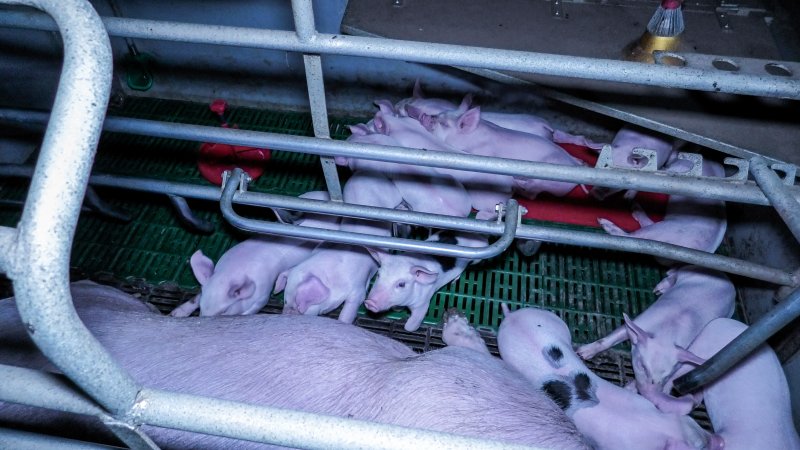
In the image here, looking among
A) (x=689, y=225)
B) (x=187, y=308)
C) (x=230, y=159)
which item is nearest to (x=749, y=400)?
(x=689, y=225)

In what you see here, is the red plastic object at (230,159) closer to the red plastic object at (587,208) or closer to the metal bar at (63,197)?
the red plastic object at (587,208)

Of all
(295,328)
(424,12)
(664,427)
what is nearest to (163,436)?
(295,328)

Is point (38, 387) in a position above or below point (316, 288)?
below

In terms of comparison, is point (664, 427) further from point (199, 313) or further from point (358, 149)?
point (199, 313)

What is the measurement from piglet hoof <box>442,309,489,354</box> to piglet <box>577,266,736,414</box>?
45 cm

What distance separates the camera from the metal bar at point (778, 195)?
1.20 metres

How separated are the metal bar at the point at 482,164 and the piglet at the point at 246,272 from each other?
675mm

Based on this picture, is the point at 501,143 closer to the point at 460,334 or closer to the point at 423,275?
the point at 423,275

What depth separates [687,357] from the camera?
185cm

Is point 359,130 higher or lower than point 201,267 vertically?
higher

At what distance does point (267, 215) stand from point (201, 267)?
19.0 inches

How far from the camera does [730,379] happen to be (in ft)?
6.15

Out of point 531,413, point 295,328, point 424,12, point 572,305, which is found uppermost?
point 424,12

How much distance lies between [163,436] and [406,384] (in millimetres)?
618
